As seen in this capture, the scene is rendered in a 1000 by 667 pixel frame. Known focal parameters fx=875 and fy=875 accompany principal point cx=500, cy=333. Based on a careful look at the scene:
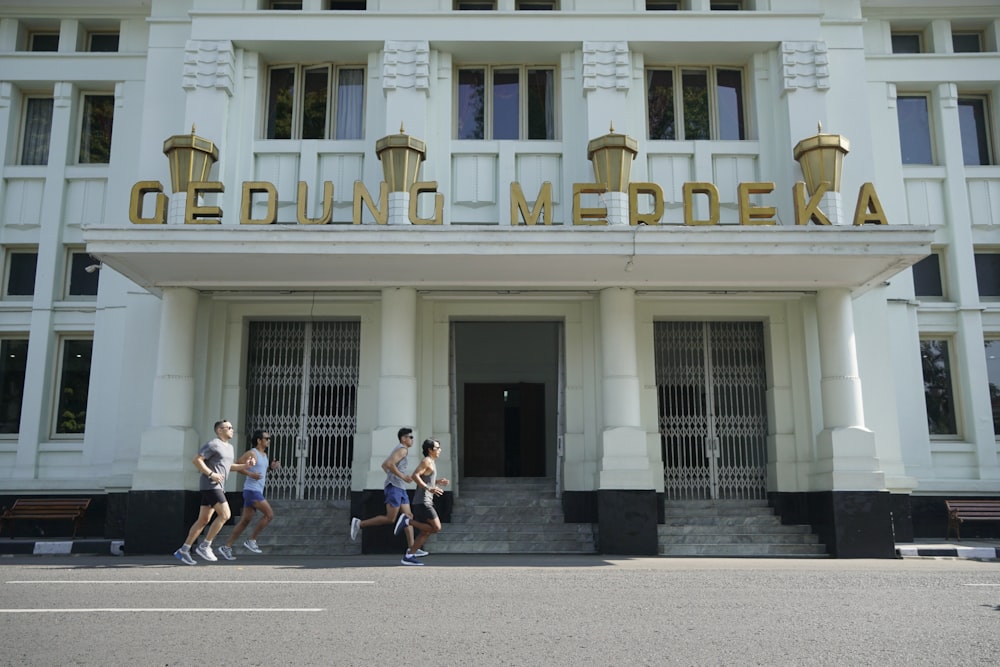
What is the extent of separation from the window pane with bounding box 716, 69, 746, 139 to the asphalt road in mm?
8598

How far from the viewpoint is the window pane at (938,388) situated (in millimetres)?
16031

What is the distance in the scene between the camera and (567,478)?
14.3m

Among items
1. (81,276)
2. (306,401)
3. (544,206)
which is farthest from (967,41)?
(81,276)

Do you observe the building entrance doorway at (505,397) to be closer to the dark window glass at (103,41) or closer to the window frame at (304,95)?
the window frame at (304,95)

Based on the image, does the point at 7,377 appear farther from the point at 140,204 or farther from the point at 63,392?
the point at 140,204

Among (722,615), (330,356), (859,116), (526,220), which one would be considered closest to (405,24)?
(526,220)

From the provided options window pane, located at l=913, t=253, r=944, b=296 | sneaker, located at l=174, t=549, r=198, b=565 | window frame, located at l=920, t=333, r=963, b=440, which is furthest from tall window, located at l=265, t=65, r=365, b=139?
window frame, located at l=920, t=333, r=963, b=440

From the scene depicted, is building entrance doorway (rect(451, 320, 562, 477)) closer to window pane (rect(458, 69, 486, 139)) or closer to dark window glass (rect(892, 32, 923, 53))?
window pane (rect(458, 69, 486, 139))

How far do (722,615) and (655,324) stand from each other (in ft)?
30.8

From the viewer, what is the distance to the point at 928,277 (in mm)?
16531

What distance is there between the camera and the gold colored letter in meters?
12.9

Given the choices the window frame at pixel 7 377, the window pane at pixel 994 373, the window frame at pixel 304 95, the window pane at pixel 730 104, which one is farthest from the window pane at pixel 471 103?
the window pane at pixel 994 373

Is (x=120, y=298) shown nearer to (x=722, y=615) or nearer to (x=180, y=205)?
(x=180, y=205)

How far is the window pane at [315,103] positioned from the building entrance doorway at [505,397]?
21.1 feet
